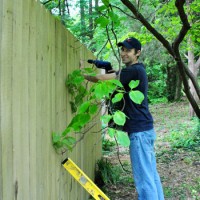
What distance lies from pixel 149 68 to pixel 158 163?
18.7 m

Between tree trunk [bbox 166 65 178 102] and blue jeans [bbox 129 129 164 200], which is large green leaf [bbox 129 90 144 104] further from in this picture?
tree trunk [bbox 166 65 178 102]

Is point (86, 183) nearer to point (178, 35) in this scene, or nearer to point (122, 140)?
point (122, 140)

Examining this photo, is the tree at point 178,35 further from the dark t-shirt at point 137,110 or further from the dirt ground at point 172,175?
the dark t-shirt at point 137,110

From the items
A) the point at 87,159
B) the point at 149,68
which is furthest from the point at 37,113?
the point at 149,68

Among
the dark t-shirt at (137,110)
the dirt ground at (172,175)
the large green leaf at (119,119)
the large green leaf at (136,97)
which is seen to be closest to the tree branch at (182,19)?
the dark t-shirt at (137,110)

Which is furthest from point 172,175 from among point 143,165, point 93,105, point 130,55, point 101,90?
point 101,90

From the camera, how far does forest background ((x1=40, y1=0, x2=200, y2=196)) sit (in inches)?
147

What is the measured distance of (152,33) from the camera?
4.96m

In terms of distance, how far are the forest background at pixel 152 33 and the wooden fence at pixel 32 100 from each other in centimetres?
27

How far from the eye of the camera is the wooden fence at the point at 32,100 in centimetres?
160

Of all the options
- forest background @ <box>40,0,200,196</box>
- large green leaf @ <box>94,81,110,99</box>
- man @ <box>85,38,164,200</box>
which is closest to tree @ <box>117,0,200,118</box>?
forest background @ <box>40,0,200,196</box>

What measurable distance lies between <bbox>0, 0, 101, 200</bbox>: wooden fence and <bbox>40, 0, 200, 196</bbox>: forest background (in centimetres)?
27

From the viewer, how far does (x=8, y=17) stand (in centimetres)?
161

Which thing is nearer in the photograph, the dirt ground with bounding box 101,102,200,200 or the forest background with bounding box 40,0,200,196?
the forest background with bounding box 40,0,200,196
